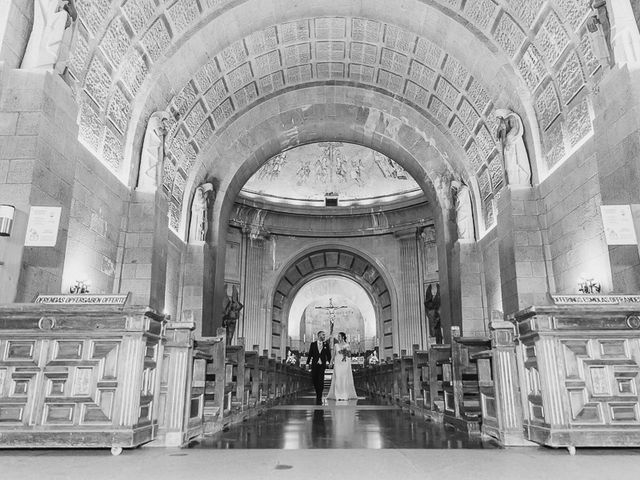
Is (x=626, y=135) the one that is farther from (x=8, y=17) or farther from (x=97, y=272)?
(x=97, y=272)

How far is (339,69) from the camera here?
13758 millimetres

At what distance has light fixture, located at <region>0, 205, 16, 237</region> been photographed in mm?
5635

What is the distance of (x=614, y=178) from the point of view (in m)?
6.75

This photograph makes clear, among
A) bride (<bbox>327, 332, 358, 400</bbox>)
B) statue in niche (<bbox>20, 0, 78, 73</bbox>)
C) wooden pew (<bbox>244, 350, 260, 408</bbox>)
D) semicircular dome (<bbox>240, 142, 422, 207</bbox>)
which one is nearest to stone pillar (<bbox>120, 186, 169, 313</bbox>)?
wooden pew (<bbox>244, 350, 260, 408</bbox>)

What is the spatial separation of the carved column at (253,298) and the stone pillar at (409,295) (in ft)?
20.5

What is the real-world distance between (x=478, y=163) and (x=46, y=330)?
1122 cm

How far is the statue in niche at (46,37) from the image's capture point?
21.1 feet

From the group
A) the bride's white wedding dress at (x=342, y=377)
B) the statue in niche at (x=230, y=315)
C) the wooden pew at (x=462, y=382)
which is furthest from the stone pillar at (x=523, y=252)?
the statue in niche at (x=230, y=315)

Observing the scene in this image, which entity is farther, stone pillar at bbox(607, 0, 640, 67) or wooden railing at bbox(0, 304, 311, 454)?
stone pillar at bbox(607, 0, 640, 67)

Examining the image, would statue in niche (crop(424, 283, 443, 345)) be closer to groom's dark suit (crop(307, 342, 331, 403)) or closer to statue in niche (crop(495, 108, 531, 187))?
groom's dark suit (crop(307, 342, 331, 403))

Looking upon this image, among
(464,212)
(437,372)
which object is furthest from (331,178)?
(437,372)

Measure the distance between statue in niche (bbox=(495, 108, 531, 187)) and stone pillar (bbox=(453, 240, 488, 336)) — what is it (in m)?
3.47

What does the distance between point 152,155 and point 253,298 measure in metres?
12.4

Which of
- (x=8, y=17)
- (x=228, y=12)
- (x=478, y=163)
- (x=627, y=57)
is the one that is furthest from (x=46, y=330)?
(x=478, y=163)
